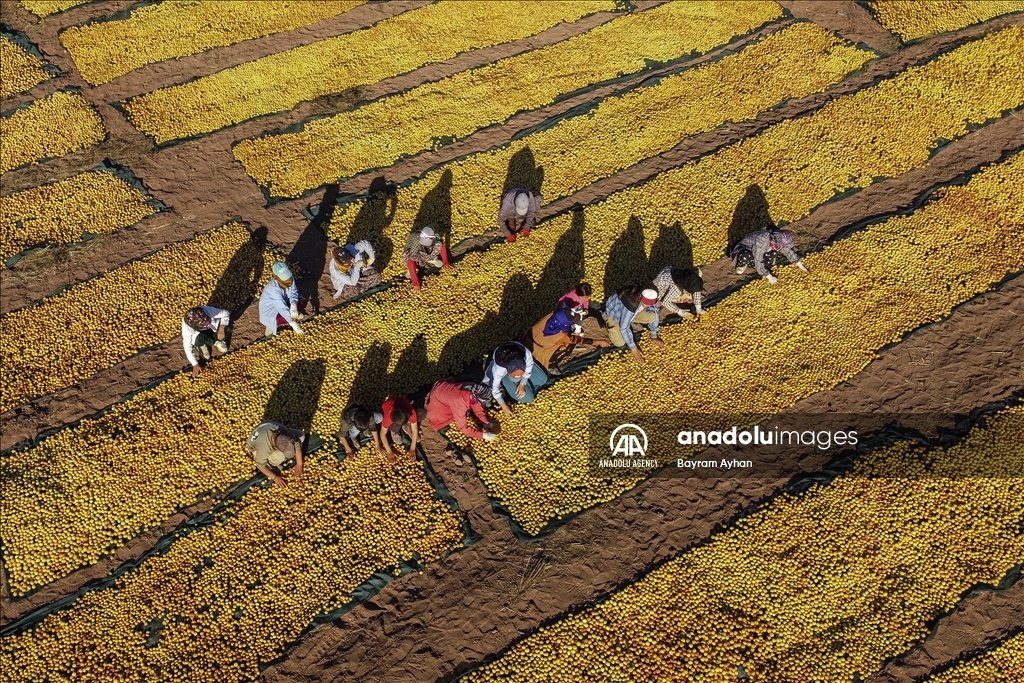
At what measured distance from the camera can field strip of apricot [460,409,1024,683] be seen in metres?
8.46

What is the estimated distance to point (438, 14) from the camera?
18047mm

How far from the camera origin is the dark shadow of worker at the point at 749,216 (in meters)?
12.7

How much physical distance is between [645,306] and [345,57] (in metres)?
12.2

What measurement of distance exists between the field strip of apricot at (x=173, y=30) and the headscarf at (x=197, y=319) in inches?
423

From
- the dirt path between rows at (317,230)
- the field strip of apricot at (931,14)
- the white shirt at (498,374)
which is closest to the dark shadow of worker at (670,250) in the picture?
the dirt path between rows at (317,230)

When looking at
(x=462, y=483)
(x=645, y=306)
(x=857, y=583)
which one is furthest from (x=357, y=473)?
(x=857, y=583)

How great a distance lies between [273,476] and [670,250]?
8.44 metres

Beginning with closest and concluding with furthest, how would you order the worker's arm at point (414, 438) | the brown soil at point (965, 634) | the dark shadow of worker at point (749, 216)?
1. the brown soil at point (965, 634)
2. the worker's arm at point (414, 438)
3. the dark shadow of worker at point (749, 216)

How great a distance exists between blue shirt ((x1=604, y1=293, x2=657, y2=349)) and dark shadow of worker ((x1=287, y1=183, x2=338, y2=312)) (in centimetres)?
572

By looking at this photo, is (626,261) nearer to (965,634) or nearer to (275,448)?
(275,448)

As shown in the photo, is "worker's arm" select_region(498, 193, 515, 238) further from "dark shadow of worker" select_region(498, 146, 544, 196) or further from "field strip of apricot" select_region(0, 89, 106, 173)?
"field strip of apricot" select_region(0, 89, 106, 173)

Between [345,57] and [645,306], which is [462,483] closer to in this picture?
[645,306]

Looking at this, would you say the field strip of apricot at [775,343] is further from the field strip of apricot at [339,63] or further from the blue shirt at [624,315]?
the field strip of apricot at [339,63]

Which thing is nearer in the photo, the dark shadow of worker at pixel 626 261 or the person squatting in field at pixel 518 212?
the person squatting in field at pixel 518 212
